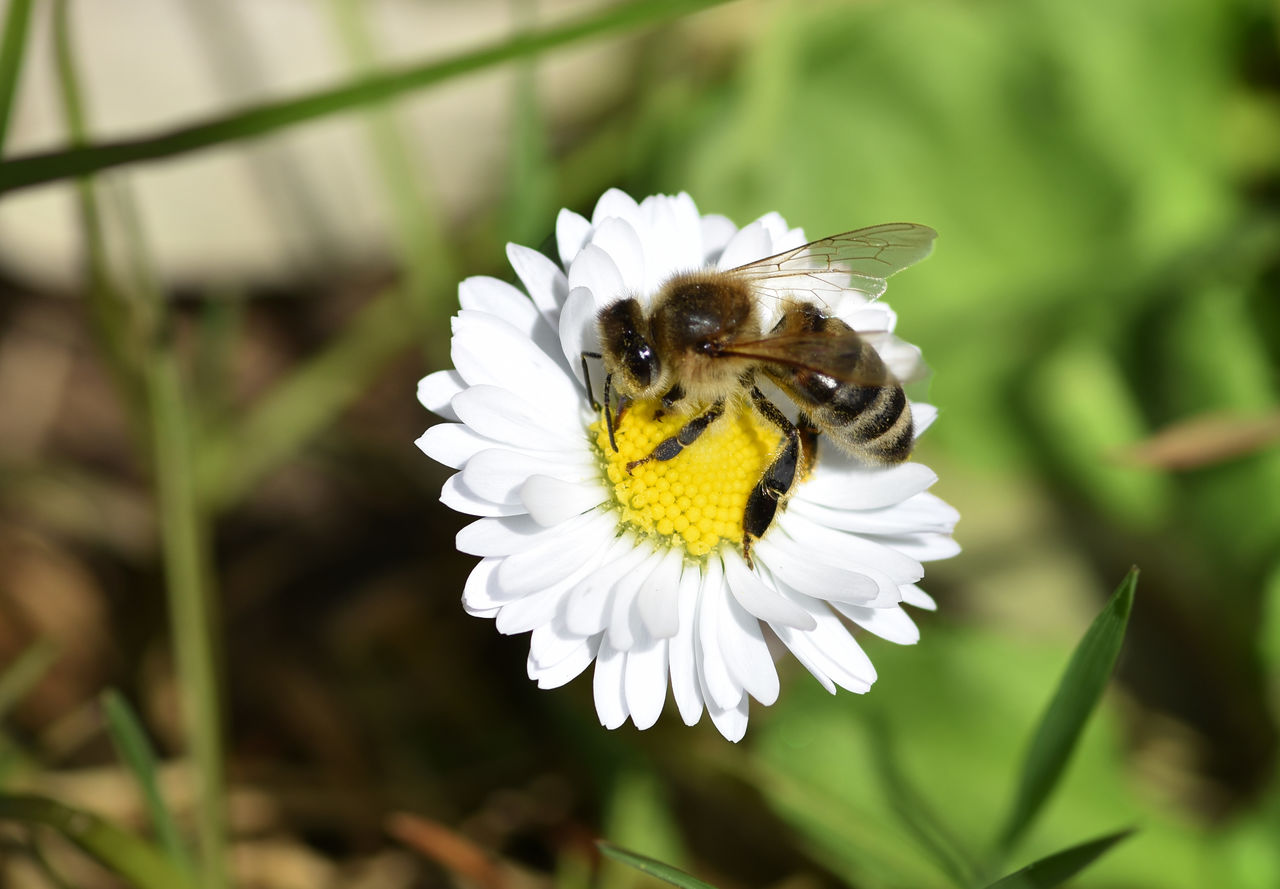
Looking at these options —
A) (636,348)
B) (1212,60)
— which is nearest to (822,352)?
(636,348)

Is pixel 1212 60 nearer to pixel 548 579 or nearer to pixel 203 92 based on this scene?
pixel 548 579

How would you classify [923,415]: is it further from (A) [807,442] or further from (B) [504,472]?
(B) [504,472]

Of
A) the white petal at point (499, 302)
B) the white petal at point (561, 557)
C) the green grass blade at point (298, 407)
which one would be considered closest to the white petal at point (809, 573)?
the white petal at point (561, 557)

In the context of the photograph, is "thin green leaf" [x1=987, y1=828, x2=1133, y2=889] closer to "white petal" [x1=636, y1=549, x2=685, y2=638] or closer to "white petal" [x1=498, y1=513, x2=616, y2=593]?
"white petal" [x1=636, y1=549, x2=685, y2=638]

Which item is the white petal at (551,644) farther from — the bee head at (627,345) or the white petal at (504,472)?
the bee head at (627,345)

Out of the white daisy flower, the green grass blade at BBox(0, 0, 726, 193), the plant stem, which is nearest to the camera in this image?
the white daisy flower

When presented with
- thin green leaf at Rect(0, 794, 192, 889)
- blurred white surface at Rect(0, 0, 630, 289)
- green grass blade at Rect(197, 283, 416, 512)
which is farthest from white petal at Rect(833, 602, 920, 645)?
blurred white surface at Rect(0, 0, 630, 289)
